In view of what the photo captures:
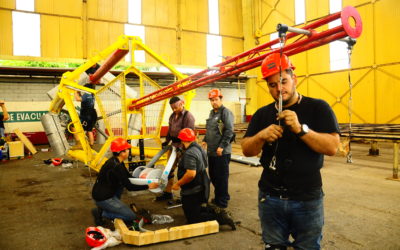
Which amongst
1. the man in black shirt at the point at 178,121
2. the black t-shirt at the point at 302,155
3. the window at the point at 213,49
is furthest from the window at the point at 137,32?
the black t-shirt at the point at 302,155

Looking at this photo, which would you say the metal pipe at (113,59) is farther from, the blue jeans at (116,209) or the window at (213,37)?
the window at (213,37)

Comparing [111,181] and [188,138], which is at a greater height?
[188,138]

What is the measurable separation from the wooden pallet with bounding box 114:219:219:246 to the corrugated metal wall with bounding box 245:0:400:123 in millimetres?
12556

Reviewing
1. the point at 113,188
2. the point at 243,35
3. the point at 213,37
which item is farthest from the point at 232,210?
the point at 243,35

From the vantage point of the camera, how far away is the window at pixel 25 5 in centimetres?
1393

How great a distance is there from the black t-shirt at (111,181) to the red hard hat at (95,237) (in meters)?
0.55

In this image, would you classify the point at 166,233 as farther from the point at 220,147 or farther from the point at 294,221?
the point at 294,221

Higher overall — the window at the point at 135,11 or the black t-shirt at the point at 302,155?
the window at the point at 135,11

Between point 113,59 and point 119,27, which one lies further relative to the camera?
point 119,27

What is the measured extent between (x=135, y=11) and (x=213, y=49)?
5.57 metres

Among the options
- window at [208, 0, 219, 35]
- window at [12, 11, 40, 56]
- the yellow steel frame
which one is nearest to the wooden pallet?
the yellow steel frame

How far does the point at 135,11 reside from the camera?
16.6 metres

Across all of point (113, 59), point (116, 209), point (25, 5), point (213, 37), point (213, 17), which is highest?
point (213, 17)

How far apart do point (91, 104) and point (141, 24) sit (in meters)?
11.6
